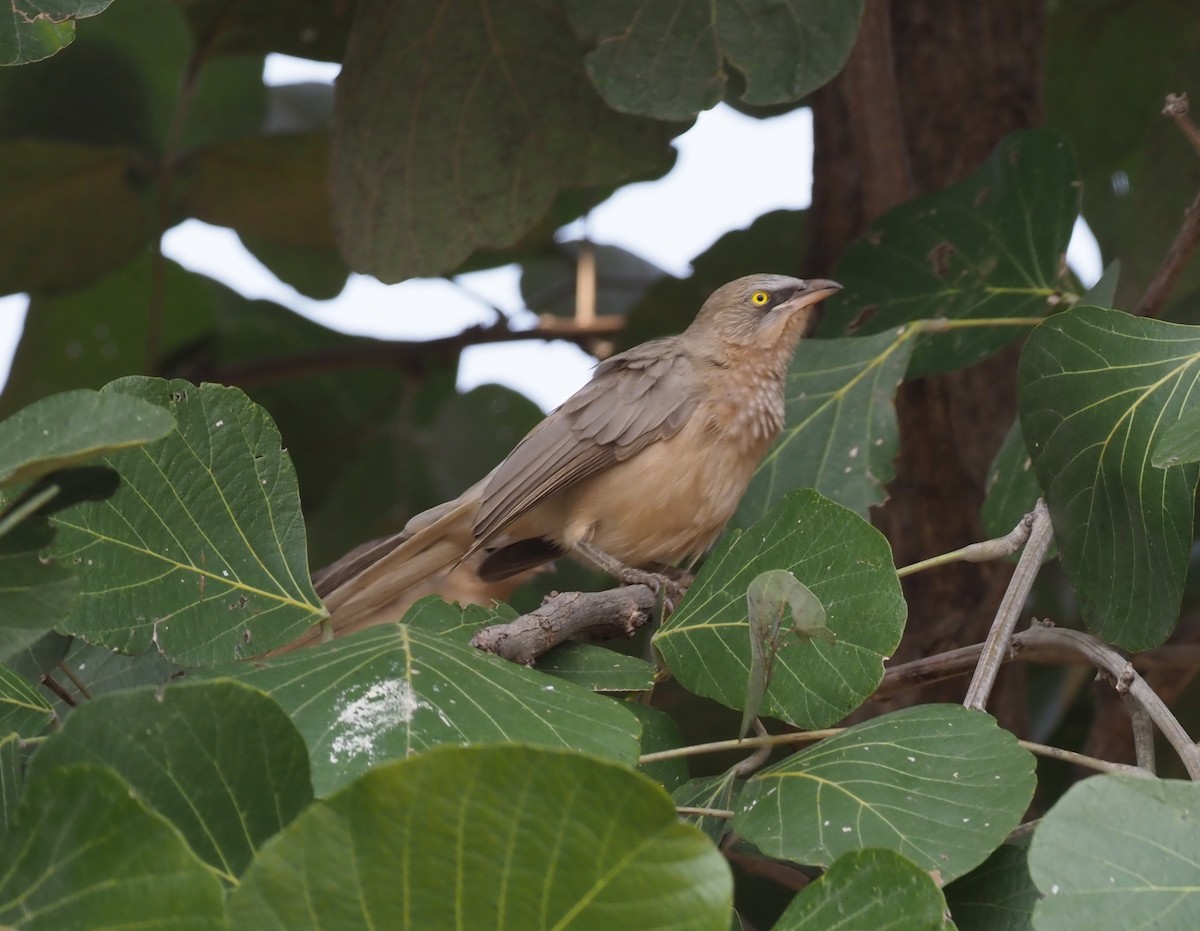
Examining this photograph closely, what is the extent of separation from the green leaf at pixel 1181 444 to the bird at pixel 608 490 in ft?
4.98

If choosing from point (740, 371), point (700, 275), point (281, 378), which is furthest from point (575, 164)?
point (281, 378)

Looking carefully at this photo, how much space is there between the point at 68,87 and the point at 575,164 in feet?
7.13

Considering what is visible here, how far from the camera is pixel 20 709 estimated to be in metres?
2.03

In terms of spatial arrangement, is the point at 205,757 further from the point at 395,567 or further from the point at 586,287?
the point at 586,287

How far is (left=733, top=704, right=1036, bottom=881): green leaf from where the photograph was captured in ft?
5.65

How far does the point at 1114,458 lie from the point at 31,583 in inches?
65.7

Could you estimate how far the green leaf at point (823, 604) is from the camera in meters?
2.03

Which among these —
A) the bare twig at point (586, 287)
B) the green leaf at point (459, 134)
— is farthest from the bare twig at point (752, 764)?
the bare twig at point (586, 287)

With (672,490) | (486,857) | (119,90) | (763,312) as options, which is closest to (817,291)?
(763,312)

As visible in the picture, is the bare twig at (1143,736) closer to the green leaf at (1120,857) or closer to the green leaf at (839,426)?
the green leaf at (1120,857)

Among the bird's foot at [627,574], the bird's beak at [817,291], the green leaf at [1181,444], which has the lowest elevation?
the bird's foot at [627,574]

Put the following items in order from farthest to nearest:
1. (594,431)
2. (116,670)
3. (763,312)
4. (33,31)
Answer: (763,312)
(594,431)
(116,670)
(33,31)

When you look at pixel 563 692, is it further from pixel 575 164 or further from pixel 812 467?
pixel 575 164

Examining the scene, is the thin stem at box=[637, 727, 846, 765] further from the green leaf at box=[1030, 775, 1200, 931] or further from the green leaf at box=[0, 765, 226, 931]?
the green leaf at box=[0, 765, 226, 931]
